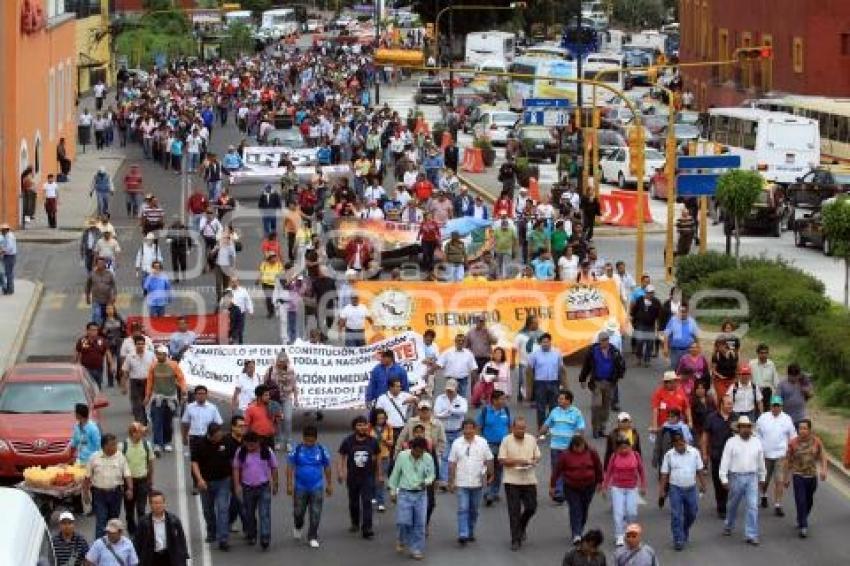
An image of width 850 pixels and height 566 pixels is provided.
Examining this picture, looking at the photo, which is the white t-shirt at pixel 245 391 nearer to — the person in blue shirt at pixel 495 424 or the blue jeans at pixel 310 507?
the person in blue shirt at pixel 495 424

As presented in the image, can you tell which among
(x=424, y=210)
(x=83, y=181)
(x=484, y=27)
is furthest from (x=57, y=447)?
(x=484, y=27)

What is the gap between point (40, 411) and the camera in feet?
83.6

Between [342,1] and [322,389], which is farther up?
[342,1]

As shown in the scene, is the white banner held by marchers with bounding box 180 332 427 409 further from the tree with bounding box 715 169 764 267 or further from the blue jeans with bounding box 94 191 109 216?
the blue jeans with bounding box 94 191 109 216

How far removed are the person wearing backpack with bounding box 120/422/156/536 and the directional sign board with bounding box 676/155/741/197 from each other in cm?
2112

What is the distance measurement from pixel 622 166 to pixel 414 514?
40.0 metres

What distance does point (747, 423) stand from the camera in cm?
2309

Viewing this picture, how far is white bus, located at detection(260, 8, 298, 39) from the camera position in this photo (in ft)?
479

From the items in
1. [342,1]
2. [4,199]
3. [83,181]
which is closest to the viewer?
[4,199]

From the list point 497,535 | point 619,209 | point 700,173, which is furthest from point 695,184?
point 497,535

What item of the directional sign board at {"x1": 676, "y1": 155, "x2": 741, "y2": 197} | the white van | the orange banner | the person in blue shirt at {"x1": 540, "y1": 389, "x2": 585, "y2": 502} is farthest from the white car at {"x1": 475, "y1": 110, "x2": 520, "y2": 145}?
the white van

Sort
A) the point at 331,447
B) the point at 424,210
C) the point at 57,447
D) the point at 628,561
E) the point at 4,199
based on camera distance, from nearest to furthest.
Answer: the point at 628,561 < the point at 57,447 < the point at 331,447 < the point at 424,210 < the point at 4,199

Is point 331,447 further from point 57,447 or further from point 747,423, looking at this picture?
point 747,423

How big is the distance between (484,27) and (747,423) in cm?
9899
